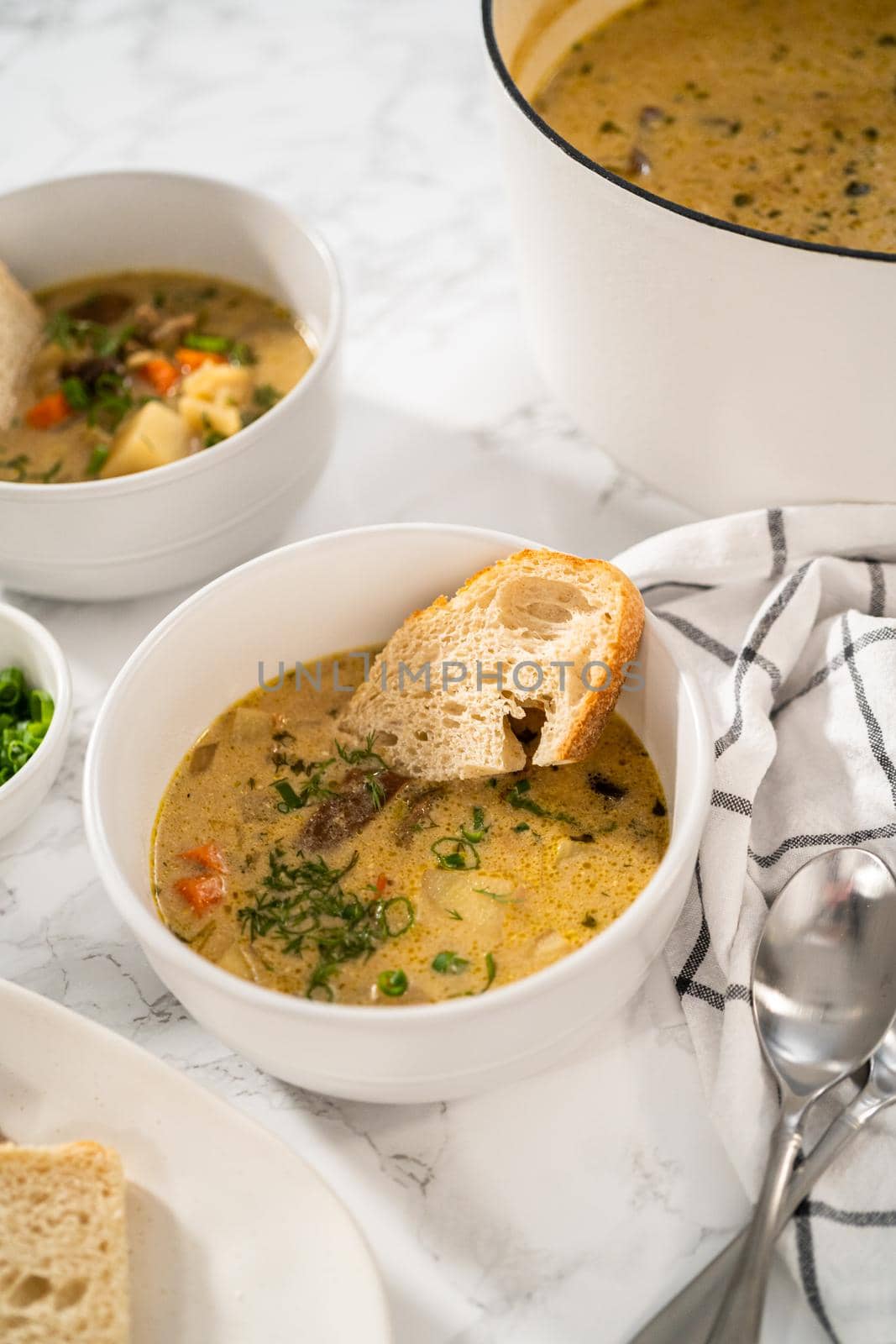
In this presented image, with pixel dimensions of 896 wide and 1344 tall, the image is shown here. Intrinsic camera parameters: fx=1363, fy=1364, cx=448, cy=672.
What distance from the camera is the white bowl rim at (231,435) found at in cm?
170

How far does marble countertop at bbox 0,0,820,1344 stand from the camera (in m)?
1.30

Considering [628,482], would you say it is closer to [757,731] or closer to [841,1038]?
[757,731]

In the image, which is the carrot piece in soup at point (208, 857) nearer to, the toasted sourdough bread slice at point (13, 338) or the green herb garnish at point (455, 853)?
the green herb garnish at point (455, 853)

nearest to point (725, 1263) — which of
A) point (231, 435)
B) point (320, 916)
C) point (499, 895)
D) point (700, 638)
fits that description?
point (499, 895)

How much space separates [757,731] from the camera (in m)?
1.56

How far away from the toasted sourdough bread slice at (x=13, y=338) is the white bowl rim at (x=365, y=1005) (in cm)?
68

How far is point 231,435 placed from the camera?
1909 millimetres

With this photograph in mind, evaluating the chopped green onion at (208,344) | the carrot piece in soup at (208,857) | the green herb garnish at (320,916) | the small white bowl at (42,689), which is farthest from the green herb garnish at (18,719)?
the chopped green onion at (208,344)

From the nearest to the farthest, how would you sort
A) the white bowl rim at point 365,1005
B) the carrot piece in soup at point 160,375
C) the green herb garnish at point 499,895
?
the white bowl rim at point 365,1005 → the green herb garnish at point 499,895 → the carrot piece in soup at point 160,375

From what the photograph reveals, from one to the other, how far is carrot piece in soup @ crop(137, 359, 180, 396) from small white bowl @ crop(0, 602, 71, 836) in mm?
481

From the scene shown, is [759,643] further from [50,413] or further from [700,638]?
[50,413]

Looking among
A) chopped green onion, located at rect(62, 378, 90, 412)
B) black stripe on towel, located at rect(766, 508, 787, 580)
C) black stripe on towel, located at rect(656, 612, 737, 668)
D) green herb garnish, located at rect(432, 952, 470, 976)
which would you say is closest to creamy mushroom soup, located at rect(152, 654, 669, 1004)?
green herb garnish, located at rect(432, 952, 470, 976)

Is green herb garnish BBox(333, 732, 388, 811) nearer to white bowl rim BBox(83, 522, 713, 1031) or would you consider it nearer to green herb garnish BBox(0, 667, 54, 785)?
white bowl rim BBox(83, 522, 713, 1031)

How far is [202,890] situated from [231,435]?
743mm
